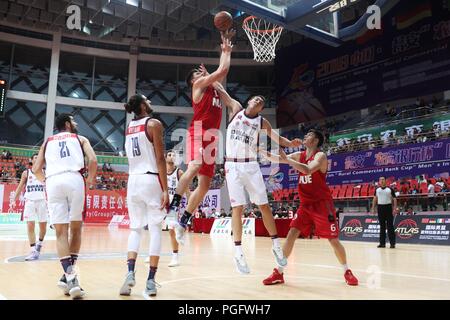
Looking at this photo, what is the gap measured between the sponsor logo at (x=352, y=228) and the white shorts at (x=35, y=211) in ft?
31.1

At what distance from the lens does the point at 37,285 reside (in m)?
4.36

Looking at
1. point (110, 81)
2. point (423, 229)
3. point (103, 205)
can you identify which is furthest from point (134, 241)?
point (110, 81)

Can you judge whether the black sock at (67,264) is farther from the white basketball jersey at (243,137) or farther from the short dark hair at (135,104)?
the white basketball jersey at (243,137)

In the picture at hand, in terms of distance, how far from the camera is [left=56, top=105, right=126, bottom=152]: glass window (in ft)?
103

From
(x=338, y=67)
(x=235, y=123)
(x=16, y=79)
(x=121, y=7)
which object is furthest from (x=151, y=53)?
(x=235, y=123)

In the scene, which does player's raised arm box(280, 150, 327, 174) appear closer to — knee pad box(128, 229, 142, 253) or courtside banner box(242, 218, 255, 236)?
knee pad box(128, 229, 142, 253)

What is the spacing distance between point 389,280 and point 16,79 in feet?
102

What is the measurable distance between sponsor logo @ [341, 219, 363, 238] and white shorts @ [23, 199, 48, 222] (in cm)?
948

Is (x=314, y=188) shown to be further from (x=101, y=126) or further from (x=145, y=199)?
(x=101, y=126)

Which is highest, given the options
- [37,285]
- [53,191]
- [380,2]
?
[380,2]

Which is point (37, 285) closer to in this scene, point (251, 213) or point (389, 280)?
point (389, 280)

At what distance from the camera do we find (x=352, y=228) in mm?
13930

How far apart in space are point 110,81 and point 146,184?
30326 mm

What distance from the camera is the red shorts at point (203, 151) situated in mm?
5406
